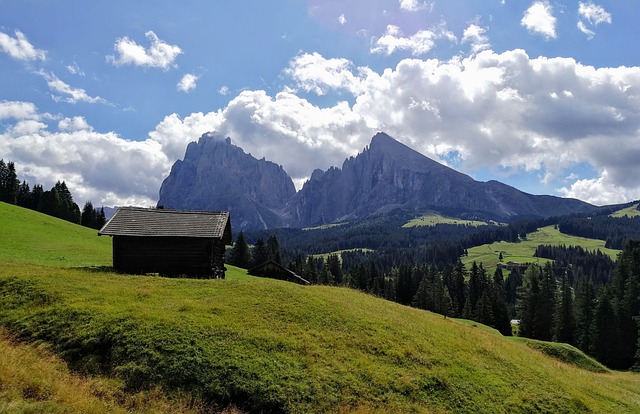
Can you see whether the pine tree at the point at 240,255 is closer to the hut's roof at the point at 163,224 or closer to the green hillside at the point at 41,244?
the green hillside at the point at 41,244

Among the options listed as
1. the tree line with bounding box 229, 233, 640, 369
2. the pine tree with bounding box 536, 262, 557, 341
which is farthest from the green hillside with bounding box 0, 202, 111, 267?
the pine tree with bounding box 536, 262, 557, 341

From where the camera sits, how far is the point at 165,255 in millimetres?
36375

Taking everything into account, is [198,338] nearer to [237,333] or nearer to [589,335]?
[237,333]

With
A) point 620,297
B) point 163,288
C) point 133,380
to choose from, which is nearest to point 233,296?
point 163,288

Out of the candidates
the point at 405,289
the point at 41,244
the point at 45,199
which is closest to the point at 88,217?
the point at 45,199

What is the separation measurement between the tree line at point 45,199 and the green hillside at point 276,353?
3977 inches

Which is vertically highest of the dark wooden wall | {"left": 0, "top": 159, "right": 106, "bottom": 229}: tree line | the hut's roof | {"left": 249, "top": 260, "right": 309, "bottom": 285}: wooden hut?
{"left": 0, "top": 159, "right": 106, "bottom": 229}: tree line

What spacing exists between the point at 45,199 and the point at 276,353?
120378mm

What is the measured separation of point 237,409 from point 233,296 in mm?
10581

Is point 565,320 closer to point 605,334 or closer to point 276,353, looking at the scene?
point 605,334

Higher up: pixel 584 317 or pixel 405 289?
pixel 584 317

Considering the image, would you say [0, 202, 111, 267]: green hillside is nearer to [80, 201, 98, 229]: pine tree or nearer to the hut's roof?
the hut's roof

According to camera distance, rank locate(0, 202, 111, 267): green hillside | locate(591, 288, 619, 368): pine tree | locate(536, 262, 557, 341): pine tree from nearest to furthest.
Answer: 1. locate(0, 202, 111, 267): green hillside
2. locate(591, 288, 619, 368): pine tree
3. locate(536, 262, 557, 341): pine tree

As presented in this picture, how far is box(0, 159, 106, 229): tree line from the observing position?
11012 cm
